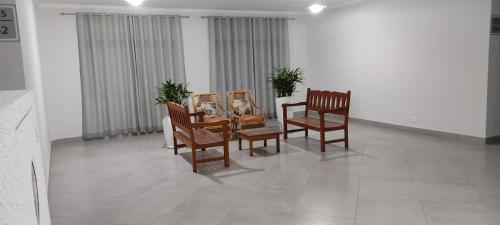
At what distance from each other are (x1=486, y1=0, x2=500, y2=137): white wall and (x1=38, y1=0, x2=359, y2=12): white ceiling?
2.76 metres

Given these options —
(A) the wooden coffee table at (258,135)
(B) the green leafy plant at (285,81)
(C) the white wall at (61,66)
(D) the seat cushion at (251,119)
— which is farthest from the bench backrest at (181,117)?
(B) the green leafy plant at (285,81)

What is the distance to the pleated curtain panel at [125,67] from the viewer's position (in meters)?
6.62

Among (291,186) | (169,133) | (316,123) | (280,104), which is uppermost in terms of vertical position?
(280,104)

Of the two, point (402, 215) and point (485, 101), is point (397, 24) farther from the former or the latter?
point (402, 215)

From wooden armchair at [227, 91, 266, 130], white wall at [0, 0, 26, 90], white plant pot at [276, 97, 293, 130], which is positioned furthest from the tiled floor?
white plant pot at [276, 97, 293, 130]

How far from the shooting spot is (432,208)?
318cm

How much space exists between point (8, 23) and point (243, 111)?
4394mm

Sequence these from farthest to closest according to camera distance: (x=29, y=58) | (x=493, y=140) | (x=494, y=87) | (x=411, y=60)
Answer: (x=411, y=60), (x=493, y=140), (x=494, y=87), (x=29, y=58)

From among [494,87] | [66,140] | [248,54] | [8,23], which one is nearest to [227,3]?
[248,54]

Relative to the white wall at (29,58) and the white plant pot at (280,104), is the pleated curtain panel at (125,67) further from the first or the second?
the white wall at (29,58)

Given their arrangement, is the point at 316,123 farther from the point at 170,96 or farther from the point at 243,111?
the point at 170,96

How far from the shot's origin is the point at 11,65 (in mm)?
3018

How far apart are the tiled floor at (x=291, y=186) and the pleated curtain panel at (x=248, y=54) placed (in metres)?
2.59

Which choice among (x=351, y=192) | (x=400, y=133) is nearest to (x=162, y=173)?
(x=351, y=192)
